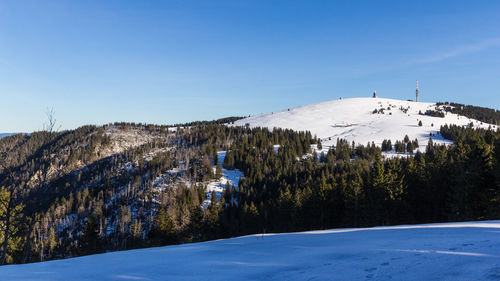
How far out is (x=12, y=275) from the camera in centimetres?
952

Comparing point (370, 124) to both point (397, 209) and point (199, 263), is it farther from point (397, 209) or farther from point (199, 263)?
point (199, 263)

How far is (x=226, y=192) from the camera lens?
9644cm

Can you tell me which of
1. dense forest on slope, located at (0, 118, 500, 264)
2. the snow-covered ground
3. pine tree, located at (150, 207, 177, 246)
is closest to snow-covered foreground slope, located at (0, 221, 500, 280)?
dense forest on slope, located at (0, 118, 500, 264)

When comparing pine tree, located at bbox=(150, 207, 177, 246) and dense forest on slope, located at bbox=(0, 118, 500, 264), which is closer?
dense forest on slope, located at bbox=(0, 118, 500, 264)

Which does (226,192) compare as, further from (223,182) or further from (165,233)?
(165,233)

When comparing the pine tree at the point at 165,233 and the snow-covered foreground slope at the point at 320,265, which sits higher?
the snow-covered foreground slope at the point at 320,265

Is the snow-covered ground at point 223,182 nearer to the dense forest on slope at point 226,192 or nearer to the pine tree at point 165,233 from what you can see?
the dense forest on slope at point 226,192

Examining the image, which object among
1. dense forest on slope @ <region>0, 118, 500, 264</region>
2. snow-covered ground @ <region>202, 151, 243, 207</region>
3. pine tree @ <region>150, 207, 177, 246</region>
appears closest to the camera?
dense forest on slope @ <region>0, 118, 500, 264</region>

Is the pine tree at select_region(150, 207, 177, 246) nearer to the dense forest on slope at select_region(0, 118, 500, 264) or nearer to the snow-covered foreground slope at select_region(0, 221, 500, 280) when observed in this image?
the dense forest on slope at select_region(0, 118, 500, 264)

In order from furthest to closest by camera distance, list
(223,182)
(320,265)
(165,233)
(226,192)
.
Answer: (223,182), (226,192), (165,233), (320,265)

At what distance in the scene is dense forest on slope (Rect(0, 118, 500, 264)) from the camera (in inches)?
1264

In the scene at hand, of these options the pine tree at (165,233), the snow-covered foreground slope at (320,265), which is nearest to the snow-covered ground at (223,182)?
the pine tree at (165,233)

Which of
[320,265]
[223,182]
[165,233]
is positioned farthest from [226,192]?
[320,265]

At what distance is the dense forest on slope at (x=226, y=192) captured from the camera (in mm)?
32094
